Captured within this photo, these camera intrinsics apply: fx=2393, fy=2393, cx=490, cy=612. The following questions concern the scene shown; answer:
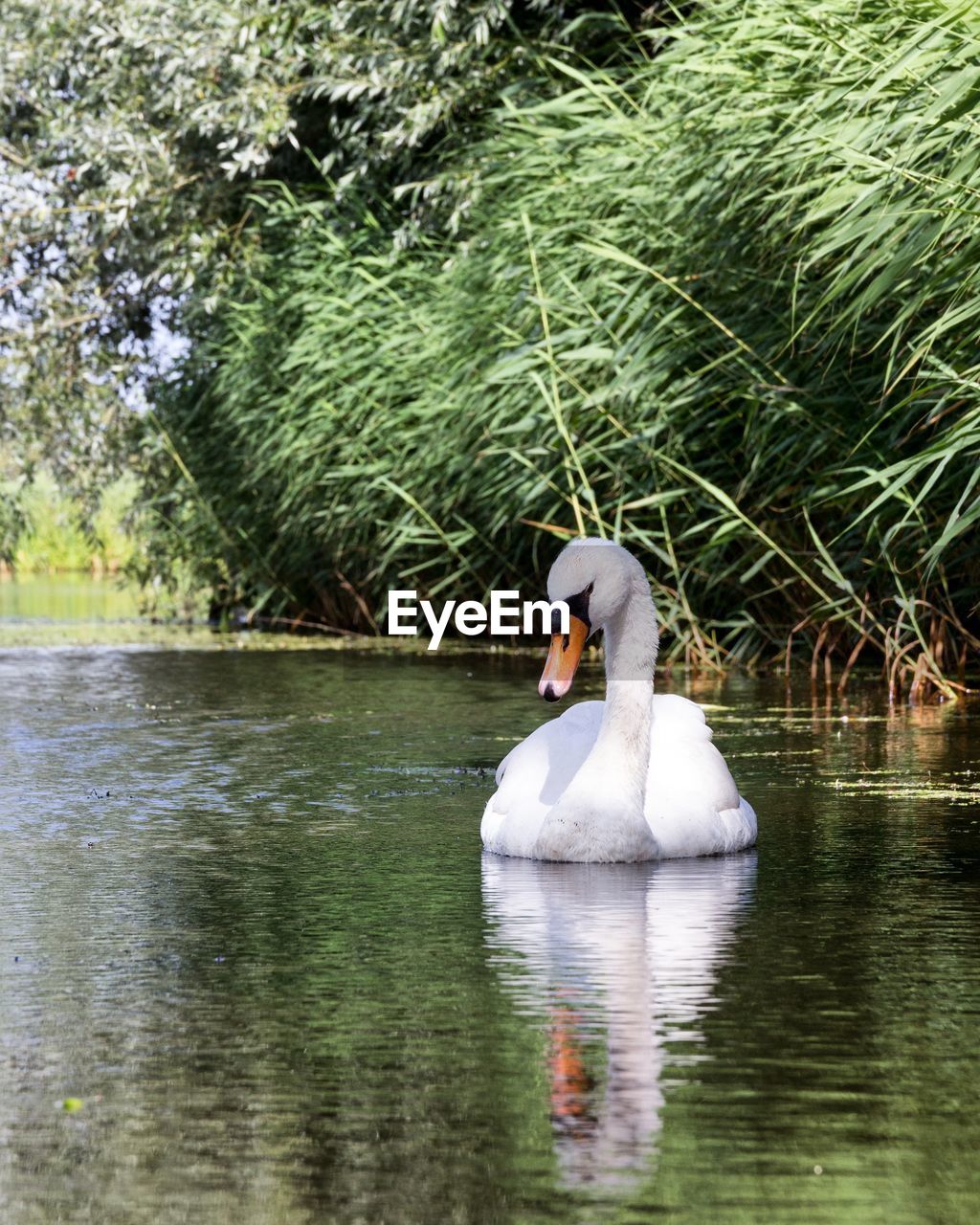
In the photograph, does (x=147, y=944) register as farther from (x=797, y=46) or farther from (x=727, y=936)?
(x=797, y=46)

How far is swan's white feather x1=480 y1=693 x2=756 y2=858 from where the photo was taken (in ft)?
22.7

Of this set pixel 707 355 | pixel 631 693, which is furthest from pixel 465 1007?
pixel 707 355

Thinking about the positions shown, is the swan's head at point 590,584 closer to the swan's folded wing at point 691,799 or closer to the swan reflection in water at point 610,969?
the swan's folded wing at point 691,799

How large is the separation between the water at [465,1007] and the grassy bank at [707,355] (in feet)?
7.39

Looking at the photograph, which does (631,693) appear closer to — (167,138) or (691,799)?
(691,799)

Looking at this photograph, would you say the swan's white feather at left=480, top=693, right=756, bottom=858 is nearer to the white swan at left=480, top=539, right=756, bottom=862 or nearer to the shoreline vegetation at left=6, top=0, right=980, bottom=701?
the white swan at left=480, top=539, right=756, bottom=862

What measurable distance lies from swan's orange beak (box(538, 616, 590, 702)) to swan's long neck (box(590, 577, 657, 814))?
0.46ft

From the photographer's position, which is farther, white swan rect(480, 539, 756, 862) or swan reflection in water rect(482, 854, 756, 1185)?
white swan rect(480, 539, 756, 862)

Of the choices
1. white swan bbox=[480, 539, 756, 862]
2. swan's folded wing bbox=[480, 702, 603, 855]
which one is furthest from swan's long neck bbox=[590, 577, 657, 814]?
swan's folded wing bbox=[480, 702, 603, 855]

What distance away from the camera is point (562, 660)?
6.78 metres

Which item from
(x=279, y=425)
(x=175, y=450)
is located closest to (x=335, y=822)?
(x=279, y=425)

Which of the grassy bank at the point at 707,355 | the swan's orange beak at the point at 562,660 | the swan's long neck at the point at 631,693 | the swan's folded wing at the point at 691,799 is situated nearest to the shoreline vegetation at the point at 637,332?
the grassy bank at the point at 707,355

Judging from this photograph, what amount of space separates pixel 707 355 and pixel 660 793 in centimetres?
605

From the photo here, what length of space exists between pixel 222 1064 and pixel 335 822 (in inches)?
138
